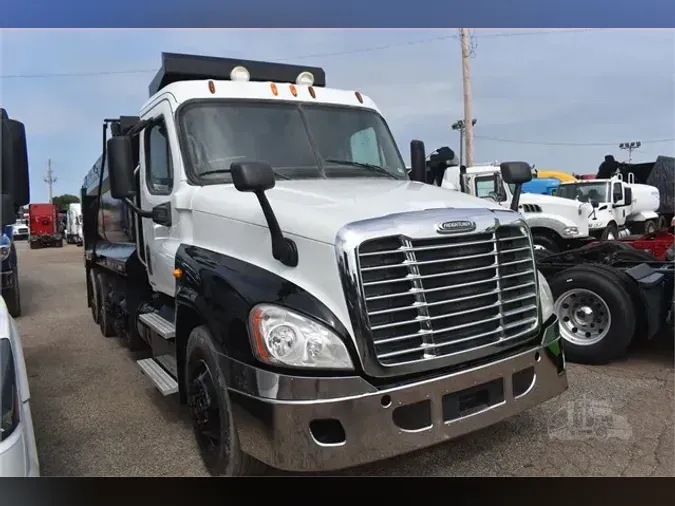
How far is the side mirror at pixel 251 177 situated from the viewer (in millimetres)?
2936

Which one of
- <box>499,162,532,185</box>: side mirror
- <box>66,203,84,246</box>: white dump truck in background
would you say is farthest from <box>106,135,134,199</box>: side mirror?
<box>66,203,84,246</box>: white dump truck in background

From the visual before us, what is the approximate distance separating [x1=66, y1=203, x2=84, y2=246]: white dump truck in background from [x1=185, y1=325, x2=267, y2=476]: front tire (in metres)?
5.79

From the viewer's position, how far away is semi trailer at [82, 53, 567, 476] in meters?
2.72

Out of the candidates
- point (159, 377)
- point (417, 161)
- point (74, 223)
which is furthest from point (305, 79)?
point (74, 223)

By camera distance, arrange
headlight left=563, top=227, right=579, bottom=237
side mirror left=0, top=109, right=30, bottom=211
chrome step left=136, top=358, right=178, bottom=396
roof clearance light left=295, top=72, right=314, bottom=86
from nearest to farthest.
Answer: side mirror left=0, top=109, right=30, bottom=211 < chrome step left=136, top=358, right=178, bottom=396 < roof clearance light left=295, top=72, right=314, bottom=86 < headlight left=563, top=227, right=579, bottom=237

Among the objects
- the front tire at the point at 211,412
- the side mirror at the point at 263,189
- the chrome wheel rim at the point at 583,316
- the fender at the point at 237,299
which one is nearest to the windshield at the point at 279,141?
the fender at the point at 237,299

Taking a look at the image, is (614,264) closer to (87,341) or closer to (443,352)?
(443,352)

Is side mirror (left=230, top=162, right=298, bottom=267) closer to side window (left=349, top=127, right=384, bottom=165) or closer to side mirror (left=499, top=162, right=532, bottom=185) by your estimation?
side window (left=349, top=127, right=384, bottom=165)

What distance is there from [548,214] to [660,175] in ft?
25.1

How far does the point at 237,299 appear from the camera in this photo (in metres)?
2.95

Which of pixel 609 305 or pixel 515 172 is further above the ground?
pixel 515 172

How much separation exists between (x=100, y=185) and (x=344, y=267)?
18.1ft

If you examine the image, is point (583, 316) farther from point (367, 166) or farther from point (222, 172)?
point (222, 172)

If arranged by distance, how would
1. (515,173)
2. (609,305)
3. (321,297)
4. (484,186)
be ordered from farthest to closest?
(484,186)
(609,305)
(515,173)
(321,297)
